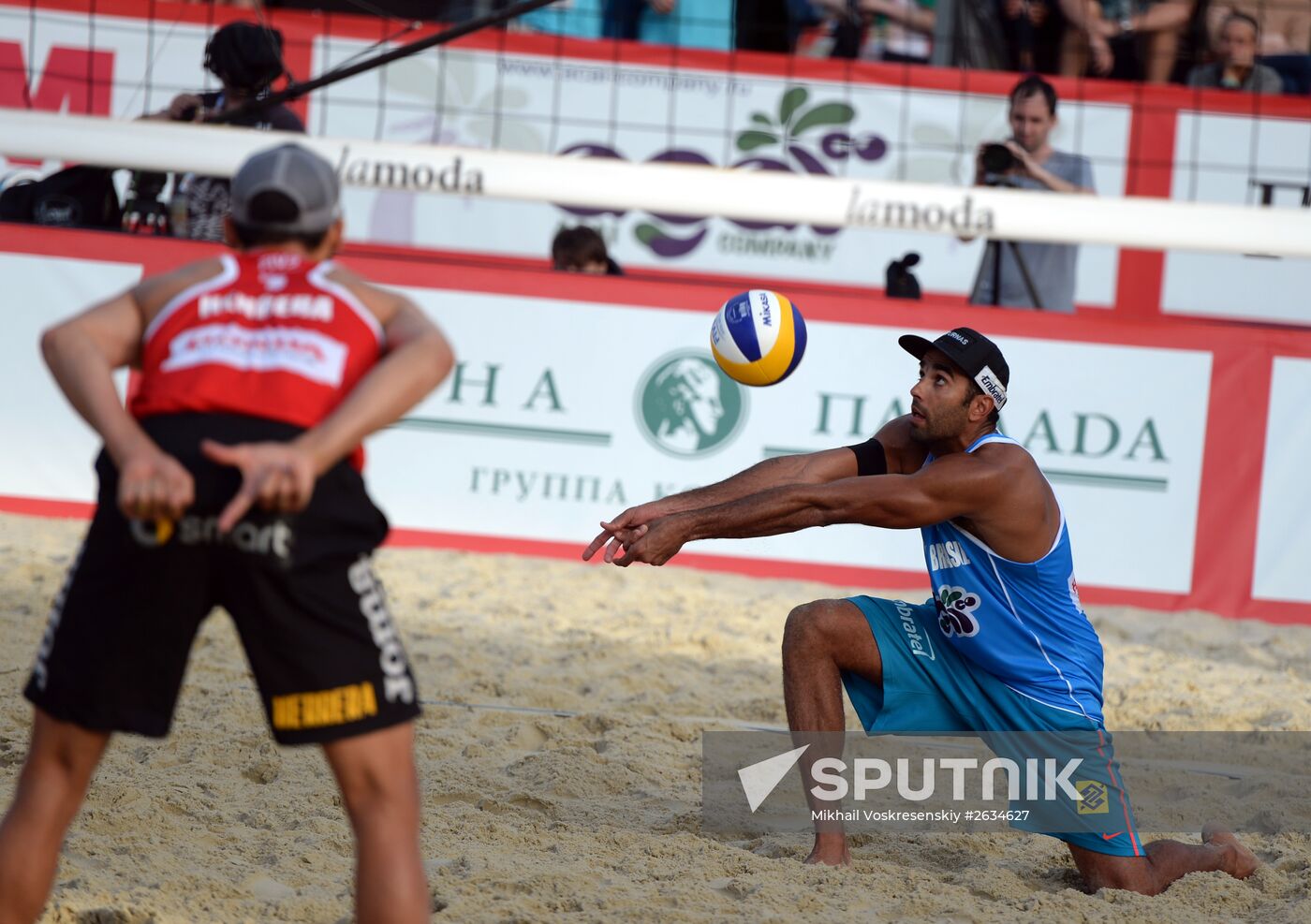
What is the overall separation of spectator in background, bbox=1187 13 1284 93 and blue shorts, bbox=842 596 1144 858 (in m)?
5.49

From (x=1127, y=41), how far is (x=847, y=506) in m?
6.12

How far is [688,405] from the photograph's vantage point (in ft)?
20.5

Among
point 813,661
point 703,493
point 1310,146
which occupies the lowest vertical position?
point 813,661

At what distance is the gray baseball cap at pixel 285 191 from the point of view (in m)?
2.13

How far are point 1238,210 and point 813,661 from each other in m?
3.60

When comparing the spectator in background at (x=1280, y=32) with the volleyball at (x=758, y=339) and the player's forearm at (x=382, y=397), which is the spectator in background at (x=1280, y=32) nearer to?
the volleyball at (x=758, y=339)

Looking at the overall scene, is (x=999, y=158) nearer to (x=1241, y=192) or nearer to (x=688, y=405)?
(x=688, y=405)

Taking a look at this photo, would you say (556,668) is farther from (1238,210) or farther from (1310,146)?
(1310,146)

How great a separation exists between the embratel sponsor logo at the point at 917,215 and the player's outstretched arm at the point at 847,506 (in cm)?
295

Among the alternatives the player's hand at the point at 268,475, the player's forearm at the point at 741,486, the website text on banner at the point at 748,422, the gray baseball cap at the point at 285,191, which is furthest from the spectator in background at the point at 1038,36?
the player's hand at the point at 268,475

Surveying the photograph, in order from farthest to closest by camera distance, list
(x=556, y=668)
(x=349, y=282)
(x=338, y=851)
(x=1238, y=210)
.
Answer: (x=1238, y=210)
(x=556, y=668)
(x=338, y=851)
(x=349, y=282)

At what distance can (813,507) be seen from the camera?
10.6 ft

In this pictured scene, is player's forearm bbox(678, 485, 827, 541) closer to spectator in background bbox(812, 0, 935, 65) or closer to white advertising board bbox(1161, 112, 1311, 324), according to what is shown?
Result: white advertising board bbox(1161, 112, 1311, 324)

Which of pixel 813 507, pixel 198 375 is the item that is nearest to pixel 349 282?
pixel 198 375
